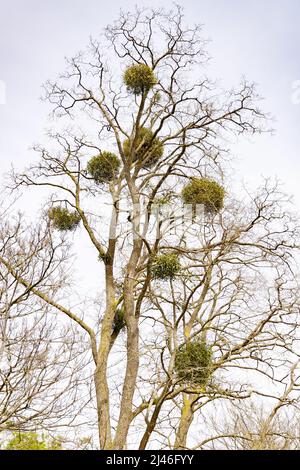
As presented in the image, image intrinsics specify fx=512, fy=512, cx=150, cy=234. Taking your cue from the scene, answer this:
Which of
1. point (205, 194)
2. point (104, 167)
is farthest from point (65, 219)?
point (205, 194)

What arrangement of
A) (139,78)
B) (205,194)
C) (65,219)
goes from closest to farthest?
(205,194) < (139,78) < (65,219)

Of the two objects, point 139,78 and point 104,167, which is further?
point 104,167

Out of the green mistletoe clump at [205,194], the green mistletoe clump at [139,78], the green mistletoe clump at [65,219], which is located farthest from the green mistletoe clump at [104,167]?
the green mistletoe clump at [205,194]

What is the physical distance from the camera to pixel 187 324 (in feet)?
30.7

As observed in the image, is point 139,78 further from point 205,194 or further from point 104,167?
point 205,194

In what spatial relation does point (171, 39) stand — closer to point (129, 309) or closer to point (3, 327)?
point (129, 309)

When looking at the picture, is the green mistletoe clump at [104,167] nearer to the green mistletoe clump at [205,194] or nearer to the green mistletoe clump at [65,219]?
the green mistletoe clump at [65,219]

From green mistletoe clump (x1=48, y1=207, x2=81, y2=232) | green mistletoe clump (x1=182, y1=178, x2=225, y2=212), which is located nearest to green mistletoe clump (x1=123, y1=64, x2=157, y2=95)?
green mistletoe clump (x1=182, y1=178, x2=225, y2=212)

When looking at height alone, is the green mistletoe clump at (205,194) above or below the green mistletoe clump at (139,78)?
below

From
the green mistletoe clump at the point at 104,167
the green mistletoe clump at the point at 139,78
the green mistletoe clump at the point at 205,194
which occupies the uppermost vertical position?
the green mistletoe clump at the point at 139,78

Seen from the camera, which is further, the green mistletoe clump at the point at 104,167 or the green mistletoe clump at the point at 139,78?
the green mistletoe clump at the point at 104,167
